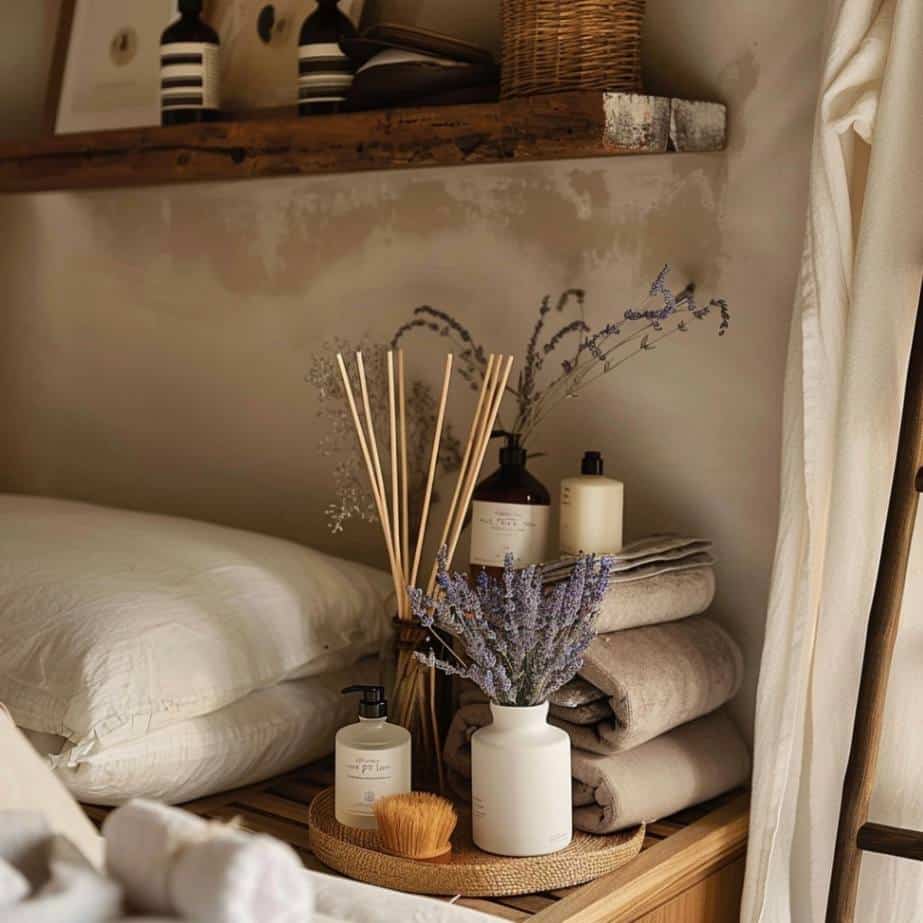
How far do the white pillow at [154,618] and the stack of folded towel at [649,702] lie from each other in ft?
0.81

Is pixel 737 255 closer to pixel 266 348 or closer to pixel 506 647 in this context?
pixel 506 647

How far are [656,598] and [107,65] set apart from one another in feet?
4.39

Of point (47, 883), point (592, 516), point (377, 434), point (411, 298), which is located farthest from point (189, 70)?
point (47, 883)

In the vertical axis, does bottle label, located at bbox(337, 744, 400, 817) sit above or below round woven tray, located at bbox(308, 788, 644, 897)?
above

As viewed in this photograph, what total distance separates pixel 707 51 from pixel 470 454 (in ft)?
1.94

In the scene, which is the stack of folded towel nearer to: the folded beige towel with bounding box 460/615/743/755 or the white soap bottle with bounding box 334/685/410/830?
the folded beige towel with bounding box 460/615/743/755

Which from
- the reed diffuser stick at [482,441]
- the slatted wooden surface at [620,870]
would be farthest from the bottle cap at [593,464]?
the slatted wooden surface at [620,870]

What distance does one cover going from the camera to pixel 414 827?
1432 mm

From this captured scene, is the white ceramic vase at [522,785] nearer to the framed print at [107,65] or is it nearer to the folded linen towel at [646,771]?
the folded linen towel at [646,771]

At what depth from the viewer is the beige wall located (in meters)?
1.76

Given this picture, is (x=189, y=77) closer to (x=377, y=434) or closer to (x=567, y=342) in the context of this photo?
(x=377, y=434)

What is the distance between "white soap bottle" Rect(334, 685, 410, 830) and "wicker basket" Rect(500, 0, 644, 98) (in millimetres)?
747

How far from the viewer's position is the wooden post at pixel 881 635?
1.50 metres

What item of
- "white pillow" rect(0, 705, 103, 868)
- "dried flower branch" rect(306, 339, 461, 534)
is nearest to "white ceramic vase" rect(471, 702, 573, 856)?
"white pillow" rect(0, 705, 103, 868)
